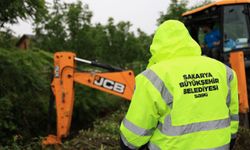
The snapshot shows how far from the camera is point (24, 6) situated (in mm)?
11375

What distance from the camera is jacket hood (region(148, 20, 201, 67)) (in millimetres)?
3219

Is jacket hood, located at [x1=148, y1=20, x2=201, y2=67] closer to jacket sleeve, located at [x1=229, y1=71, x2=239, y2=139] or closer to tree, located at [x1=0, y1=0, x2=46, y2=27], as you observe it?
jacket sleeve, located at [x1=229, y1=71, x2=239, y2=139]

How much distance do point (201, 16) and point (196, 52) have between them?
23.8 feet

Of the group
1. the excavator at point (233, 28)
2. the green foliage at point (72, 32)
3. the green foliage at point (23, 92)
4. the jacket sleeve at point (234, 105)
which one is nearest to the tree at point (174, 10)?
the green foliage at point (72, 32)

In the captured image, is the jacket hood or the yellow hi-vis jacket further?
A: the jacket hood

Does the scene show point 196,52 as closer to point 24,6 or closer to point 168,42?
point 168,42

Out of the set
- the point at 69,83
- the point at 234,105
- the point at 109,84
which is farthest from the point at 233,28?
the point at 234,105

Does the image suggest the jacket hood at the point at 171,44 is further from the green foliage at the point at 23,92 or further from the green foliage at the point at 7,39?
the green foliage at the point at 7,39

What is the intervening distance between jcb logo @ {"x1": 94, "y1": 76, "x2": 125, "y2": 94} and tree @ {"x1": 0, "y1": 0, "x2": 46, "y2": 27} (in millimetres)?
3579

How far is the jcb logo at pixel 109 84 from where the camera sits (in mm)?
8469

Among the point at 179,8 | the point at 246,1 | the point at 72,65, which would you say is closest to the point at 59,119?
the point at 72,65

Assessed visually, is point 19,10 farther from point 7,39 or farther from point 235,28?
point 235,28

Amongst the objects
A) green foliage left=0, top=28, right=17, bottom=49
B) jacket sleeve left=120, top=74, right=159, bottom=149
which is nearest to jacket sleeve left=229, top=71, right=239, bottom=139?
jacket sleeve left=120, top=74, right=159, bottom=149

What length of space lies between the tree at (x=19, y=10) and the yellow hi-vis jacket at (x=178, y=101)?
820 cm
